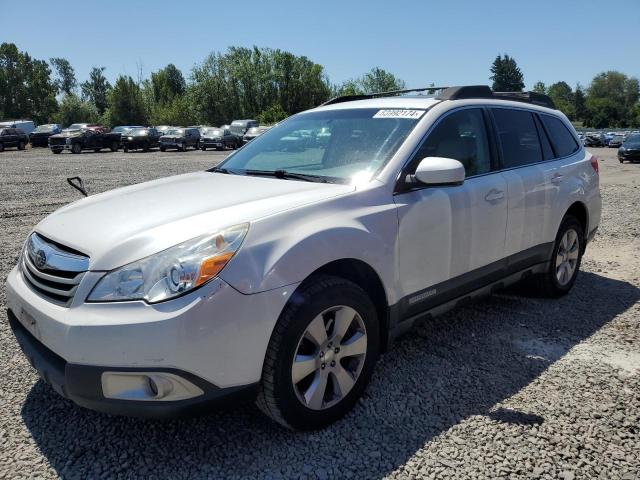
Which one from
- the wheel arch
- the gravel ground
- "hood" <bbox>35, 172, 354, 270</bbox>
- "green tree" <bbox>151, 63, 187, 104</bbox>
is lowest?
the gravel ground

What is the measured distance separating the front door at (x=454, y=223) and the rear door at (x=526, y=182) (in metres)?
0.16

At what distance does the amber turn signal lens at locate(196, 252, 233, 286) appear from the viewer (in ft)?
7.23

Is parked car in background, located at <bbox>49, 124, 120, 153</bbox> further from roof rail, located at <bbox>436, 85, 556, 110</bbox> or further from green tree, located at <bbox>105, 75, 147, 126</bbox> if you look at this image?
green tree, located at <bbox>105, 75, 147, 126</bbox>

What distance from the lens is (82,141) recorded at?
1310 inches

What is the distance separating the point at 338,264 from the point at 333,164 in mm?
848

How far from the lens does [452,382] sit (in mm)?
3229

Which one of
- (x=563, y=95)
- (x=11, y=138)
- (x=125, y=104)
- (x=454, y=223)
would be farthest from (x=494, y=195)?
(x=563, y=95)

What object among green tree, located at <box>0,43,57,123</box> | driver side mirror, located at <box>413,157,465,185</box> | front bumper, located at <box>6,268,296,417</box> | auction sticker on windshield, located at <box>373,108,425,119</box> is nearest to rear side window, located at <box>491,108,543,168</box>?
auction sticker on windshield, located at <box>373,108,425,119</box>

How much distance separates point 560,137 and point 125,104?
7882cm

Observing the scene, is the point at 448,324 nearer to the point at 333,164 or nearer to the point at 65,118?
the point at 333,164

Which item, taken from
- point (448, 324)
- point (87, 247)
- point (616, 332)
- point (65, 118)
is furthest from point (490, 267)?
point (65, 118)

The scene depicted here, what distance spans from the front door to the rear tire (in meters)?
0.98

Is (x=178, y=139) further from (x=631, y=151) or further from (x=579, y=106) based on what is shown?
(x=579, y=106)

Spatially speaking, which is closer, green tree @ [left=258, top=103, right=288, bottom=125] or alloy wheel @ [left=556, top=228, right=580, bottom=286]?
alloy wheel @ [left=556, top=228, right=580, bottom=286]
